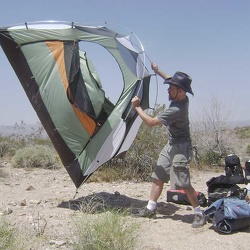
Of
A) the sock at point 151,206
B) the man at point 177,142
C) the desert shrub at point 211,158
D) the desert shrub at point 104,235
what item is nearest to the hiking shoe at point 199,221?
the man at point 177,142

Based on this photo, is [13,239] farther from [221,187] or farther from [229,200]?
[221,187]

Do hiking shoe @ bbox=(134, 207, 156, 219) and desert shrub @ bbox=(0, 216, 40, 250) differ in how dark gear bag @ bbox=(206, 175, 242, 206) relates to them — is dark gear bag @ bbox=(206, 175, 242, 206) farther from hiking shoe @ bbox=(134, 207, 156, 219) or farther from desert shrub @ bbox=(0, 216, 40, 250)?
desert shrub @ bbox=(0, 216, 40, 250)

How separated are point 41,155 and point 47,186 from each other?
9.91 ft

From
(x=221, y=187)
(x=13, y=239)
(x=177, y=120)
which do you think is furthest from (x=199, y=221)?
(x=13, y=239)

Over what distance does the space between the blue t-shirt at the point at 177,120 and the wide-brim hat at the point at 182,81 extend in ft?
0.65

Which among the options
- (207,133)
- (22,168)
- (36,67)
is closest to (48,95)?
(36,67)

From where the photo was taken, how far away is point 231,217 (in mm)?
4887

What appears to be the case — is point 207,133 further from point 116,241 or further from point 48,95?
point 116,241

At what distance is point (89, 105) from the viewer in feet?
21.4

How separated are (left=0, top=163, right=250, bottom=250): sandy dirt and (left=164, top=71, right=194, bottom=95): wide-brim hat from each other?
1886mm

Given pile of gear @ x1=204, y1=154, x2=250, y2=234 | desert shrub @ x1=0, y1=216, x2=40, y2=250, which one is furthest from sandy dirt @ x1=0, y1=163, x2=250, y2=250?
desert shrub @ x1=0, y1=216, x2=40, y2=250

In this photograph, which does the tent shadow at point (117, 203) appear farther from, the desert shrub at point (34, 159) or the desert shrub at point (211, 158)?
the desert shrub at point (211, 158)

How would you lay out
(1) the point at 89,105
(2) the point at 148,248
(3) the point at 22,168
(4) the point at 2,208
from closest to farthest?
(2) the point at 148,248 → (4) the point at 2,208 → (1) the point at 89,105 → (3) the point at 22,168

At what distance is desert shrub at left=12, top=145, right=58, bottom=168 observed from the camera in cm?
1090
